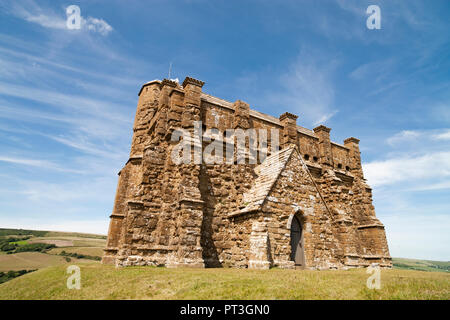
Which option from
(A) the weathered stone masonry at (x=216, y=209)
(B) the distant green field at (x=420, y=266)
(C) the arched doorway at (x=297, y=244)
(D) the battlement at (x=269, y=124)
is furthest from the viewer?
(B) the distant green field at (x=420, y=266)

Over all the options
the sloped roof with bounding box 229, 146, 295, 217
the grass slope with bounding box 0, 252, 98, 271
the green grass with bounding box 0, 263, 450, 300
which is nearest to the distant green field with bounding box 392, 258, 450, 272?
the sloped roof with bounding box 229, 146, 295, 217

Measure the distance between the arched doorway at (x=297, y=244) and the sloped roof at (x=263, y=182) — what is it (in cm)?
217

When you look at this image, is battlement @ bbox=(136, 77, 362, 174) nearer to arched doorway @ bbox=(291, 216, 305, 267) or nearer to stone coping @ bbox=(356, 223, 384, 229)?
stone coping @ bbox=(356, 223, 384, 229)

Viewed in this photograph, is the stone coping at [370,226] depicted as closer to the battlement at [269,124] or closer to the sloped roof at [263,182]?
the battlement at [269,124]

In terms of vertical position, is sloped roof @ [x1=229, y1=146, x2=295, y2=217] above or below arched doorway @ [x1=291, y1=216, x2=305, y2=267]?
above

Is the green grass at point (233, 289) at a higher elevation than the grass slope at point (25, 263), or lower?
higher

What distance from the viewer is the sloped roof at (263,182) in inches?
447

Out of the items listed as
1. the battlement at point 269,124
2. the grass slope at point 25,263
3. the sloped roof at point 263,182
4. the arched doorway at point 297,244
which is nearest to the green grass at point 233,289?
the sloped roof at point 263,182

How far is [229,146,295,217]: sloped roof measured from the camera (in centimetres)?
1136

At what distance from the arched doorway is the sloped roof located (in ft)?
7.13

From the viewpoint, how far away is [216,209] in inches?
517

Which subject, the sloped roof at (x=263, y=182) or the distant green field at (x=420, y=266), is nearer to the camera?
the sloped roof at (x=263, y=182)
